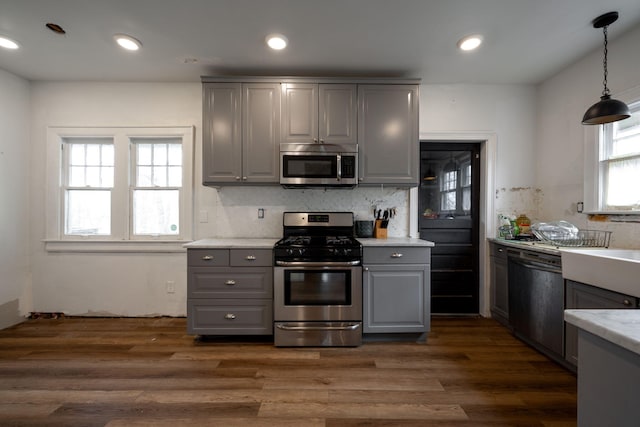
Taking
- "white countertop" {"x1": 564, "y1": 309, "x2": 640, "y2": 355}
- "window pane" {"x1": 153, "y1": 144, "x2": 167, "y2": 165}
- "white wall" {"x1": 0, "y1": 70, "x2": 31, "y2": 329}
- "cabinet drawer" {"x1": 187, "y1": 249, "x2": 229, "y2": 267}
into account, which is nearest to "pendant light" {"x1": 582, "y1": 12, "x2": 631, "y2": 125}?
"white countertop" {"x1": 564, "y1": 309, "x2": 640, "y2": 355}

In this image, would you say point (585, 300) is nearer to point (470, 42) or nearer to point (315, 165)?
point (470, 42)

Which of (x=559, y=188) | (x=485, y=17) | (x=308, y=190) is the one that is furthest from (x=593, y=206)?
(x=308, y=190)

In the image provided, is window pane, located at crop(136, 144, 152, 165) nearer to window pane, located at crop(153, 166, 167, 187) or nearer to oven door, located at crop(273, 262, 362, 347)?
window pane, located at crop(153, 166, 167, 187)

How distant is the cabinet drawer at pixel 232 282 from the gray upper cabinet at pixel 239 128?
35.4 inches

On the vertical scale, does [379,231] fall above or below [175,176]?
below

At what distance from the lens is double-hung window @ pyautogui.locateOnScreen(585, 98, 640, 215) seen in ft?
7.41

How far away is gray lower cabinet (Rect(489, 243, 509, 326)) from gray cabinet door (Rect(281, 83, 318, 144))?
223 centimetres

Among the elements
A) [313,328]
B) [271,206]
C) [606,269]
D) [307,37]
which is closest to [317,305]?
[313,328]

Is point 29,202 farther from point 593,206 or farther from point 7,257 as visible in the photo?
point 593,206

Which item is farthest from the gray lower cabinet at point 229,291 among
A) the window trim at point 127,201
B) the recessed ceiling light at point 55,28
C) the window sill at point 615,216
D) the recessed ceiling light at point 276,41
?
the window sill at point 615,216

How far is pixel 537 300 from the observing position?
2363 millimetres

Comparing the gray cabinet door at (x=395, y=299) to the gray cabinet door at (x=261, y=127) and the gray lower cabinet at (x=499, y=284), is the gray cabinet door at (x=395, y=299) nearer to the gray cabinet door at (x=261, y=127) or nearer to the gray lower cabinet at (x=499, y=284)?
the gray lower cabinet at (x=499, y=284)

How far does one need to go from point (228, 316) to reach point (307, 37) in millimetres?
2488

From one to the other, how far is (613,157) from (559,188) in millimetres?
526
